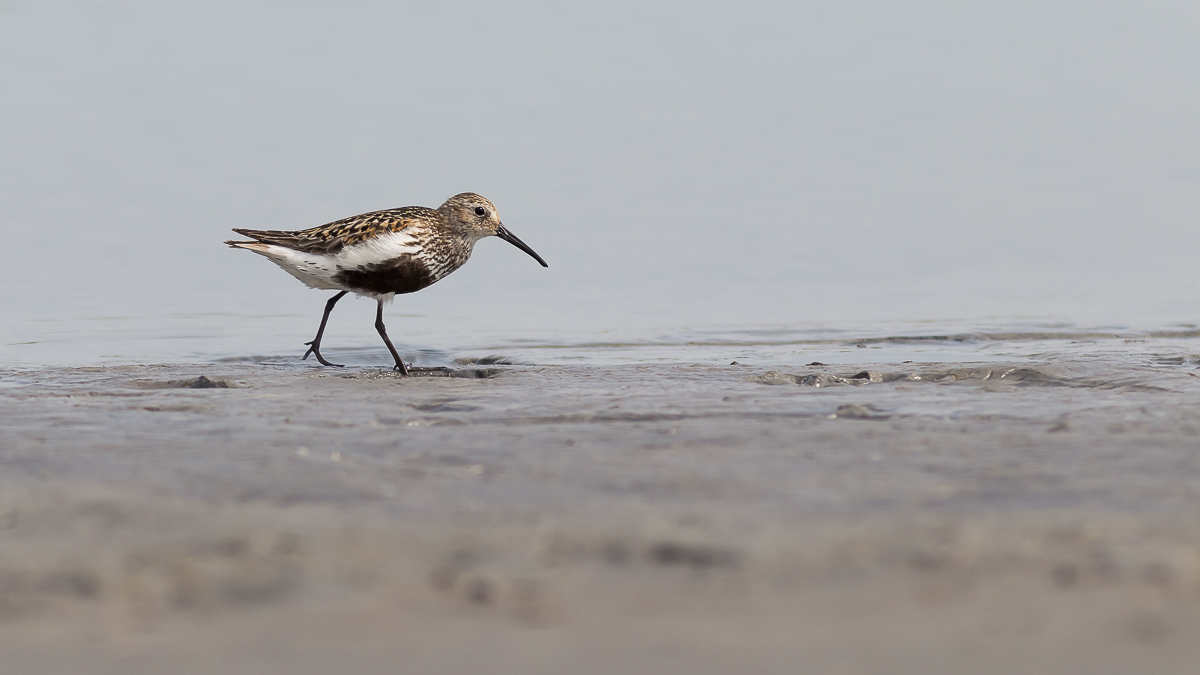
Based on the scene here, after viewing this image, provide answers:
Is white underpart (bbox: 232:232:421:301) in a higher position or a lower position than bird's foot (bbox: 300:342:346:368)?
higher

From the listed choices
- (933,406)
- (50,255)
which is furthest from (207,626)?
(50,255)

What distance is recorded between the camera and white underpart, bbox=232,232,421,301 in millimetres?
9344

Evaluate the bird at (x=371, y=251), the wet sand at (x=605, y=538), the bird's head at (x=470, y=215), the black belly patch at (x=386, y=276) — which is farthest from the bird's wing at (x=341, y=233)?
the wet sand at (x=605, y=538)

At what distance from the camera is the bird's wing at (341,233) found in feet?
30.7

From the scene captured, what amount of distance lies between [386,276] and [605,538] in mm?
5667

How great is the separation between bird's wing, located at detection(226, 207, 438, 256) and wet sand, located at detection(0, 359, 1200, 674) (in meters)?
2.79

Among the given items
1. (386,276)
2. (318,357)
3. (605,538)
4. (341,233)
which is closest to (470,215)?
(386,276)

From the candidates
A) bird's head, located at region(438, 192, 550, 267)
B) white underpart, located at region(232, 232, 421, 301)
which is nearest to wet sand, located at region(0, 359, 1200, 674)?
white underpart, located at region(232, 232, 421, 301)

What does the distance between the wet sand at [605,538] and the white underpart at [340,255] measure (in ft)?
8.98

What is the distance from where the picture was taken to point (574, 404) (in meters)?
6.91

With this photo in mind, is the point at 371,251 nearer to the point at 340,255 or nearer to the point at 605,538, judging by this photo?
the point at 340,255

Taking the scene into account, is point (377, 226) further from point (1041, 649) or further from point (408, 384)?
point (1041, 649)

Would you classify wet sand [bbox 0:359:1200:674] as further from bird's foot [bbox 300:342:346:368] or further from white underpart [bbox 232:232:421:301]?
bird's foot [bbox 300:342:346:368]

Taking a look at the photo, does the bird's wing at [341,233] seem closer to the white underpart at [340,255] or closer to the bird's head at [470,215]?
the white underpart at [340,255]
